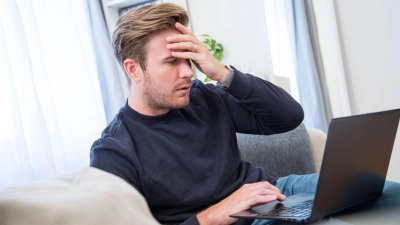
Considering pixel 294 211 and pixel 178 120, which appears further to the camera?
pixel 178 120

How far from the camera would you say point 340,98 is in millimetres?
2539

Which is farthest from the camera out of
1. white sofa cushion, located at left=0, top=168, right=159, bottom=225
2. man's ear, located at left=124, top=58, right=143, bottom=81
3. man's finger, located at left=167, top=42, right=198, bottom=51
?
man's ear, located at left=124, top=58, right=143, bottom=81

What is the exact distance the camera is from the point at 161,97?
1430 mm

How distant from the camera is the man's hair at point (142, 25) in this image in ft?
4.64

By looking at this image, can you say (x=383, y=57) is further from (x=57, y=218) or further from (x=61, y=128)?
(x=57, y=218)

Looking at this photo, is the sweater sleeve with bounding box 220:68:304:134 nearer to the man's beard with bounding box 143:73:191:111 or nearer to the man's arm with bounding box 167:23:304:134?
the man's arm with bounding box 167:23:304:134

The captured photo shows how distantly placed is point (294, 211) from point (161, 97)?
57 centimetres

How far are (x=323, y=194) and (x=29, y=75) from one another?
4.46 ft

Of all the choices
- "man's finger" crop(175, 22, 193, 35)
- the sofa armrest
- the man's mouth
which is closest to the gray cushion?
the sofa armrest

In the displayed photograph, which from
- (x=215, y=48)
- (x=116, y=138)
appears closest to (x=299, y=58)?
(x=215, y=48)

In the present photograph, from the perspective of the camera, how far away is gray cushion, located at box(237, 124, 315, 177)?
5.81 feet

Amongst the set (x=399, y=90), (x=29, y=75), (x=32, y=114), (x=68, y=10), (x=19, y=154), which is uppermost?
(x=68, y=10)

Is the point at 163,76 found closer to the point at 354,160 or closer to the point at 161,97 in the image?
the point at 161,97

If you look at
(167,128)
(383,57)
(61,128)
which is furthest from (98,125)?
(383,57)
